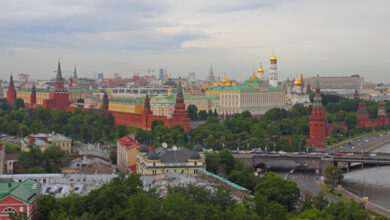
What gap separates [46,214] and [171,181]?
1092cm

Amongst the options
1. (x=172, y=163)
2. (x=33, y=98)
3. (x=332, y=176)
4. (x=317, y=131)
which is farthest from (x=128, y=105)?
(x=172, y=163)

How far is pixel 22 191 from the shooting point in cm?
3619

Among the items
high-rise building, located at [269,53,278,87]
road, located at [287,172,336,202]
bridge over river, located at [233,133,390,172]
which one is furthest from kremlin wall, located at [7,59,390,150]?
road, located at [287,172,336,202]

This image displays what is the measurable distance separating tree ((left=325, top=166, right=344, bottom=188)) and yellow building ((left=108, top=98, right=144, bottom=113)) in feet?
200

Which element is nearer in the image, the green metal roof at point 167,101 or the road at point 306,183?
the road at point 306,183

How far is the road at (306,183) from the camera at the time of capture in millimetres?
51719

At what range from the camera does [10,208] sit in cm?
3478

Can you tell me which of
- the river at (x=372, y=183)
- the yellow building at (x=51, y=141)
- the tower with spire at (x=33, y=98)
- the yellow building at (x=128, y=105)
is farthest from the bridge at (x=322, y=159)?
the tower with spire at (x=33, y=98)

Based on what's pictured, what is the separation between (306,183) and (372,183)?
6765 mm

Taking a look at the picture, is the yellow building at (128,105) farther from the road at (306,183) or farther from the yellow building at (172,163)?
the yellow building at (172,163)

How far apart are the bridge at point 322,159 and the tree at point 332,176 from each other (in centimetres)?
590

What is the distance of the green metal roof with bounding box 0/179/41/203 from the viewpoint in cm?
3500

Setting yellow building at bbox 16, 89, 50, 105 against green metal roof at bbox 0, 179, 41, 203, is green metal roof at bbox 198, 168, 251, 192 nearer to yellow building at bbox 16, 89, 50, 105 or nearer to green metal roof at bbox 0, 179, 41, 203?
green metal roof at bbox 0, 179, 41, 203

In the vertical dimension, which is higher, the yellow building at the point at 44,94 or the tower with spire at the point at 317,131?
the yellow building at the point at 44,94
